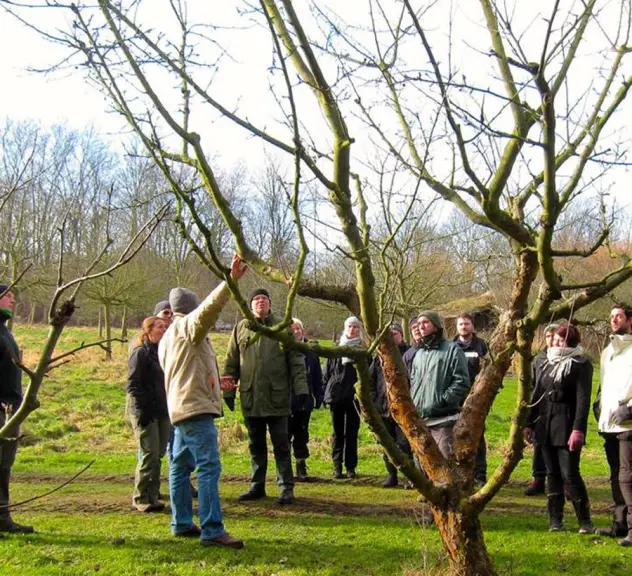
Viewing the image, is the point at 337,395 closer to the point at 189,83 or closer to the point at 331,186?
the point at 331,186

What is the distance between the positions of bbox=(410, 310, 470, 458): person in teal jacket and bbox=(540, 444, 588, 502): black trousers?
87 centimetres

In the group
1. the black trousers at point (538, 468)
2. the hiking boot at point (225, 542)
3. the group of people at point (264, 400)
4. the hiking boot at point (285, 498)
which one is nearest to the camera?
the hiking boot at point (225, 542)

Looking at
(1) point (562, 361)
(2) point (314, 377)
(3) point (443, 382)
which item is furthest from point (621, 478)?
(2) point (314, 377)

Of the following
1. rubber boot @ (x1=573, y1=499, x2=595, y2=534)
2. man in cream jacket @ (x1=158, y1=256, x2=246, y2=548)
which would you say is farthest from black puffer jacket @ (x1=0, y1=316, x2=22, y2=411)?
rubber boot @ (x1=573, y1=499, x2=595, y2=534)

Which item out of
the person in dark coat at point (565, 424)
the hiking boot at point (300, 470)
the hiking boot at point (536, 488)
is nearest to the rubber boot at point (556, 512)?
the person in dark coat at point (565, 424)

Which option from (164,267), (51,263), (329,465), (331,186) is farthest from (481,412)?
(164,267)

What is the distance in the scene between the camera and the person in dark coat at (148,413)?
21.5 ft

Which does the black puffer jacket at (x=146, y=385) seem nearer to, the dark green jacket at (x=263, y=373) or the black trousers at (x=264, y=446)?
the dark green jacket at (x=263, y=373)

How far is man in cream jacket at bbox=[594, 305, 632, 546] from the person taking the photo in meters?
5.71

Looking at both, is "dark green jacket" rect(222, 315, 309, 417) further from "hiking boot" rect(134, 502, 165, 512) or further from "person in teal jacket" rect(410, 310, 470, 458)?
"person in teal jacket" rect(410, 310, 470, 458)

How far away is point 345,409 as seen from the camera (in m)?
8.92

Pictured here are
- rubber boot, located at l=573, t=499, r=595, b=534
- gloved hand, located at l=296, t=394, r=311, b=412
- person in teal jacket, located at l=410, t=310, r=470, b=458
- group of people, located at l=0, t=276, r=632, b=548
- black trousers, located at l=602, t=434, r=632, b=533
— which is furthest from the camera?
gloved hand, located at l=296, t=394, r=311, b=412

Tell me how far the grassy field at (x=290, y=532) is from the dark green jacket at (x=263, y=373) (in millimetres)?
1010

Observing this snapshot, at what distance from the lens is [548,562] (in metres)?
5.25
